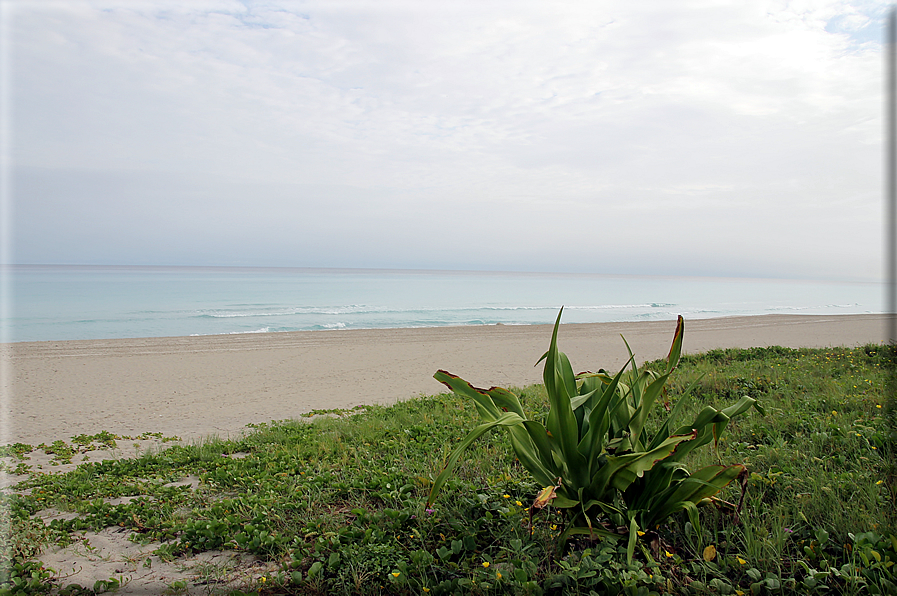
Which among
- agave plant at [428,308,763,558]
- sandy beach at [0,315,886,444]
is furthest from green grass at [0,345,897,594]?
sandy beach at [0,315,886,444]

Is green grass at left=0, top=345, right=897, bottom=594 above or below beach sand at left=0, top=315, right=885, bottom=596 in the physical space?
above

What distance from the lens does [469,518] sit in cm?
301

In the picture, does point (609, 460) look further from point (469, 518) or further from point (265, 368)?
point (265, 368)

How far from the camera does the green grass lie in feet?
7.66

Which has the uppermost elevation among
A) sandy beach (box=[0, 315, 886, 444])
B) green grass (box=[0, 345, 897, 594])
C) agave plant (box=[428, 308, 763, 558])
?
agave plant (box=[428, 308, 763, 558])

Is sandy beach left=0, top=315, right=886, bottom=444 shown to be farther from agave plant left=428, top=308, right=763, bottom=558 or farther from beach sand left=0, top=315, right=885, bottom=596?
agave plant left=428, top=308, right=763, bottom=558

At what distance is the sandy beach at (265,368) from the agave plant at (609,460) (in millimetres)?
5519

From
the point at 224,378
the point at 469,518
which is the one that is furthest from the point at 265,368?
the point at 469,518

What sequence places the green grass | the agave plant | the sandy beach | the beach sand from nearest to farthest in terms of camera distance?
the green grass
the agave plant
the beach sand
the sandy beach

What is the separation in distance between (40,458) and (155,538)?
3626mm

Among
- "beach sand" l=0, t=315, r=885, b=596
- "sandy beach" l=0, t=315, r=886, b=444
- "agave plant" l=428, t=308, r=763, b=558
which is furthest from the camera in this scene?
"sandy beach" l=0, t=315, r=886, b=444

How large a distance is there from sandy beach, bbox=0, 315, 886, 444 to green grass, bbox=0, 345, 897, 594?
2754 millimetres

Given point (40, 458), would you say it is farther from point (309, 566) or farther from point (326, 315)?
point (326, 315)

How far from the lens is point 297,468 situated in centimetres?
445
